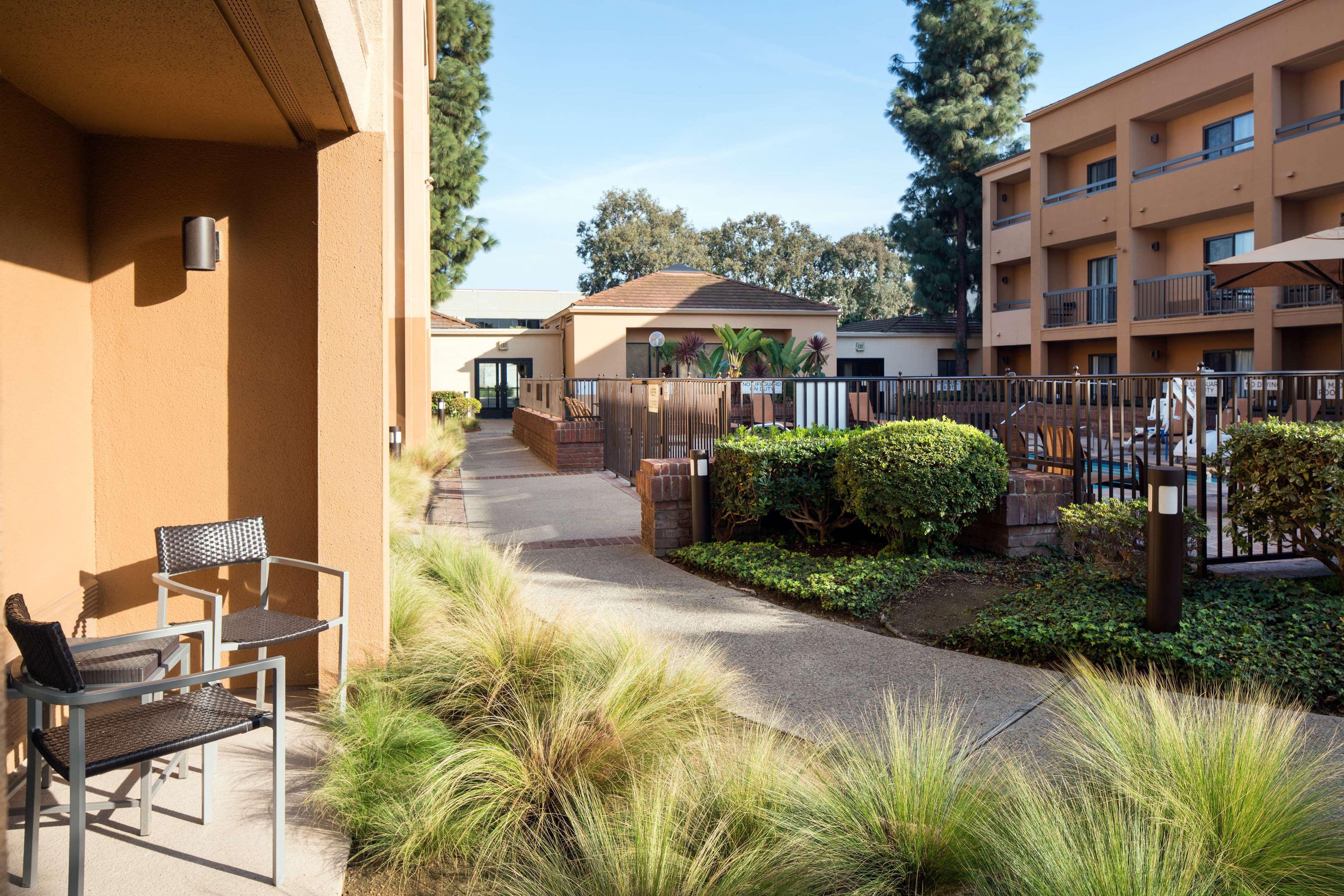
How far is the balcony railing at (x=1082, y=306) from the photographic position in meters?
27.3

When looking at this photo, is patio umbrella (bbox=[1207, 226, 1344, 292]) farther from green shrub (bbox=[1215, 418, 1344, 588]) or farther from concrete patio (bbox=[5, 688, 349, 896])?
concrete patio (bbox=[5, 688, 349, 896])

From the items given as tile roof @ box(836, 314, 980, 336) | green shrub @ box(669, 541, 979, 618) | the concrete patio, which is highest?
tile roof @ box(836, 314, 980, 336)

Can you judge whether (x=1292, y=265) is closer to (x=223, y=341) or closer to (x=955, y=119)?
(x=223, y=341)

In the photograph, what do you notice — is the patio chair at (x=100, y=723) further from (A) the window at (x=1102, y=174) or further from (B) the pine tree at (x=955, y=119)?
(B) the pine tree at (x=955, y=119)

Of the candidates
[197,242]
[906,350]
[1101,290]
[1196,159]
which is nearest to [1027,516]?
[197,242]

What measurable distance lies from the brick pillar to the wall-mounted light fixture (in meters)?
4.73

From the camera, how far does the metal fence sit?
7.10 metres

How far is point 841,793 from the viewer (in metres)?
3.12

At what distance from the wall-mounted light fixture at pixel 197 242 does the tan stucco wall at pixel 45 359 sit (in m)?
0.46

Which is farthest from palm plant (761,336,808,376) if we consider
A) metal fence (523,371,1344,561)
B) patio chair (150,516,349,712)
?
patio chair (150,516,349,712)

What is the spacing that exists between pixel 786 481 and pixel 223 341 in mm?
4654

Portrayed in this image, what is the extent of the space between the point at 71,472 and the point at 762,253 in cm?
6075

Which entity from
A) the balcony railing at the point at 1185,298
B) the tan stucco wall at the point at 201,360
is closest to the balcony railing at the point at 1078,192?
the balcony railing at the point at 1185,298

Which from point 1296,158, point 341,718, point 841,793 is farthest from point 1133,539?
point 1296,158
